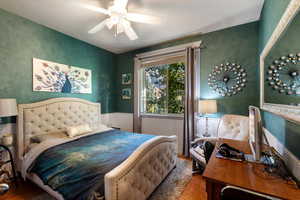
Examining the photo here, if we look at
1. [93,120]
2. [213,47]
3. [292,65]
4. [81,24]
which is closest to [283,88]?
[292,65]

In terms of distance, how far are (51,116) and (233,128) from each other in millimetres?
3473

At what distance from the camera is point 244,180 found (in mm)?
896

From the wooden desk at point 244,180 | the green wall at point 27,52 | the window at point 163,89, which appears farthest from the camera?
the window at point 163,89

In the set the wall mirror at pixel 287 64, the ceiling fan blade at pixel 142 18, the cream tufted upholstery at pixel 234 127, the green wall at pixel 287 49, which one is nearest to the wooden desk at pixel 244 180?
the wall mirror at pixel 287 64

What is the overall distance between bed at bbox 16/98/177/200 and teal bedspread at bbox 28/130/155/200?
0.04 metres

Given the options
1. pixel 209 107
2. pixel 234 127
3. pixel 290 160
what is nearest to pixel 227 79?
pixel 209 107

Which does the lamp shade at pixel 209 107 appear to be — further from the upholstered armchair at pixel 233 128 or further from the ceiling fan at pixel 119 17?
the ceiling fan at pixel 119 17

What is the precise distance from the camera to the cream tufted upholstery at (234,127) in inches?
92.6

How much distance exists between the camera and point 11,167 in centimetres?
224

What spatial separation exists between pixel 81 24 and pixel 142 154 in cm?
272

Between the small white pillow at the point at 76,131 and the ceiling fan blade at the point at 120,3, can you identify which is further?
the small white pillow at the point at 76,131

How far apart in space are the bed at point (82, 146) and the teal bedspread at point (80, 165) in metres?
0.04

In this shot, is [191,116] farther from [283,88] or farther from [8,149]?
[8,149]

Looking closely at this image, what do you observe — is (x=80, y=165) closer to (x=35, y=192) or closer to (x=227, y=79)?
(x=35, y=192)
